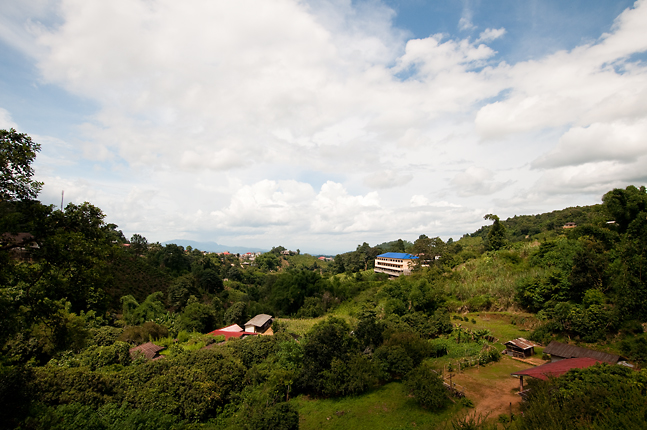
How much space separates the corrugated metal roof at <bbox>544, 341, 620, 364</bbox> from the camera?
12.9 m

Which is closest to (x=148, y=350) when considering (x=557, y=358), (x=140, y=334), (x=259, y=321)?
(x=140, y=334)

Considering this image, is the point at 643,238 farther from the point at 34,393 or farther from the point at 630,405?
the point at 34,393

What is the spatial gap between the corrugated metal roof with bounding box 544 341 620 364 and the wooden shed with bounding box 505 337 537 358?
4.83 ft

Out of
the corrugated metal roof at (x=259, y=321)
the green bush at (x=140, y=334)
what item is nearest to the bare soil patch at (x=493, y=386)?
the corrugated metal roof at (x=259, y=321)

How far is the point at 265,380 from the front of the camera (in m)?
15.2

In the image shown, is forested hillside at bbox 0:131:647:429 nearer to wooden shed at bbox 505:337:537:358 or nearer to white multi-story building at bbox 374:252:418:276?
wooden shed at bbox 505:337:537:358

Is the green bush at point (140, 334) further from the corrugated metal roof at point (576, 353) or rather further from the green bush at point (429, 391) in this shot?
the corrugated metal roof at point (576, 353)

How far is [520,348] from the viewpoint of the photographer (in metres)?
16.3

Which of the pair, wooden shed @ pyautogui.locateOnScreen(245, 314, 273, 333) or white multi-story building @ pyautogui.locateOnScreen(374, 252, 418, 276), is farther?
white multi-story building @ pyautogui.locateOnScreen(374, 252, 418, 276)

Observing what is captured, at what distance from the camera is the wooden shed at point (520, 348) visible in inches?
640

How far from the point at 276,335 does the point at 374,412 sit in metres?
8.32

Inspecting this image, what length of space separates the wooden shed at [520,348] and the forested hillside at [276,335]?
105 centimetres

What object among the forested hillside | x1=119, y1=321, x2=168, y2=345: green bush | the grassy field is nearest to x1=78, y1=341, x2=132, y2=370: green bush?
the forested hillside

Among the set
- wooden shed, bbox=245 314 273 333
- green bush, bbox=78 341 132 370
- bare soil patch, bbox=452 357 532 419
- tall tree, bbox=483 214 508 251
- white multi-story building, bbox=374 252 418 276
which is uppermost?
tall tree, bbox=483 214 508 251
